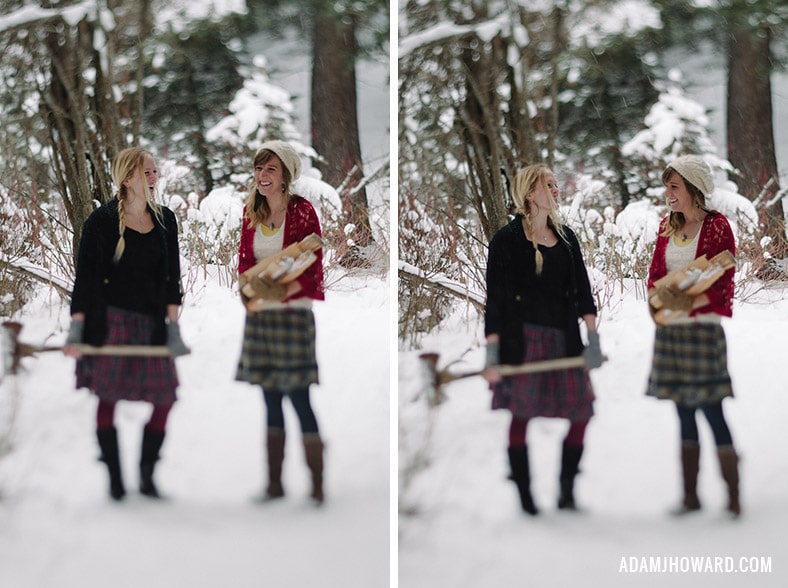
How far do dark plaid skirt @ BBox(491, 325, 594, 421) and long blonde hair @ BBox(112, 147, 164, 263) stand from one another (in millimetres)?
1204

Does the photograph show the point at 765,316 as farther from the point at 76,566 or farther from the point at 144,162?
the point at 76,566

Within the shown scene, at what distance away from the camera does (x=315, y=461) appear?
2.71 m

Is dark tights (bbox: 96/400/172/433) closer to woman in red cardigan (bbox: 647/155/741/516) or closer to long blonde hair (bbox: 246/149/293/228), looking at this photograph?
long blonde hair (bbox: 246/149/293/228)

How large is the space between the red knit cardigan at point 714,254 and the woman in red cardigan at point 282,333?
41.7 inches

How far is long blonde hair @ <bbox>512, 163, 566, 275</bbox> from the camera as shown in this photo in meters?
2.76

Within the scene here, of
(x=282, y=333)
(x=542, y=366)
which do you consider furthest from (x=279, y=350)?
(x=542, y=366)

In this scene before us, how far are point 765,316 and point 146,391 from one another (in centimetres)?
194

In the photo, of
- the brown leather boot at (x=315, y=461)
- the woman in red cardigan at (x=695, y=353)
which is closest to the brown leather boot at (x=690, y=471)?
the woman in red cardigan at (x=695, y=353)

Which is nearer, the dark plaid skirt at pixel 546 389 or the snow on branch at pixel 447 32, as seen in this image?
the dark plaid skirt at pixel 546 389

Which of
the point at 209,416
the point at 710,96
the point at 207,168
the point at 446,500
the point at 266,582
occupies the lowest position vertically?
the point at 266,582

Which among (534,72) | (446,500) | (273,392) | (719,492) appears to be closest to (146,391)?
(273,392)

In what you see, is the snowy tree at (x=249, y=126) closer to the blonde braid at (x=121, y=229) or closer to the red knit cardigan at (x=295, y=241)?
the red knit cardigan at (x=295, y=241)

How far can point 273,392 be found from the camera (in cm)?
272

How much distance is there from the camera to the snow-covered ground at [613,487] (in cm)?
271
